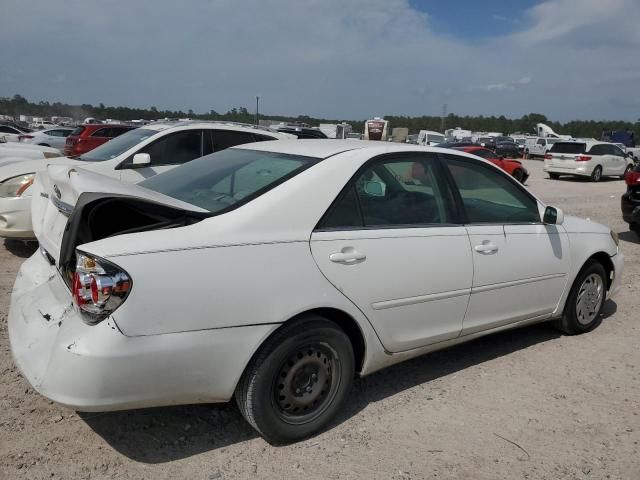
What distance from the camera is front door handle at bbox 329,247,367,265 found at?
2.92m

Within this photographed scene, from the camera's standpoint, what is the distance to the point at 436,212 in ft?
11.7

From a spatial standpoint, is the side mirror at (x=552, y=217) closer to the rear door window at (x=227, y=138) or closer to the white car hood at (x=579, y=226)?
the white car hood at (x=579, y=226)

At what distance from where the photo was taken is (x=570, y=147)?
73.4 feet

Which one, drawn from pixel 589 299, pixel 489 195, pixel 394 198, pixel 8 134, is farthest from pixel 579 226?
pixel 8 134

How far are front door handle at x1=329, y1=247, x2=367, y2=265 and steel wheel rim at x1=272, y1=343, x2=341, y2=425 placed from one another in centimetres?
46

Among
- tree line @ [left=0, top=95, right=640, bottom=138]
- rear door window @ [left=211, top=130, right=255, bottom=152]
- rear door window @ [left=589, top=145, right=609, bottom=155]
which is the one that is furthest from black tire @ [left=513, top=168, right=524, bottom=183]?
tree line @ [left=0, top=95, right=640, bottom=138]

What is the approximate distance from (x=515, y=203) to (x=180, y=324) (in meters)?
2.73

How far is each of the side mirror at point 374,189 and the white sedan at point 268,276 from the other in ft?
0.04

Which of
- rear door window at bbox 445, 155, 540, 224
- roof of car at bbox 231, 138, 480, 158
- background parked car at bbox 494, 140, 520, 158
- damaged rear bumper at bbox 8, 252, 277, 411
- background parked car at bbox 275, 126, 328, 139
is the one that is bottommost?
background parked car at bbox 494, 140, 520, 158

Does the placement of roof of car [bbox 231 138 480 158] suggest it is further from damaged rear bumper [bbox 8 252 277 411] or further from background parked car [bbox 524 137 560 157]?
background parked car [bbox 524 137 560 157]

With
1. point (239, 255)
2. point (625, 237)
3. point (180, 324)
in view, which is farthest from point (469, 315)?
point (625, 237)

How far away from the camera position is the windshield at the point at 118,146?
24.3 feet

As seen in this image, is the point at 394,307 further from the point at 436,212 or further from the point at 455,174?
the point at 455,174

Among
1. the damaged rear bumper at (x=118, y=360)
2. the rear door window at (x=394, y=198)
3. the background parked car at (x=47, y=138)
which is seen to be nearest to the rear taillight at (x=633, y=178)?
the rear door window at (x=394, y=198)
